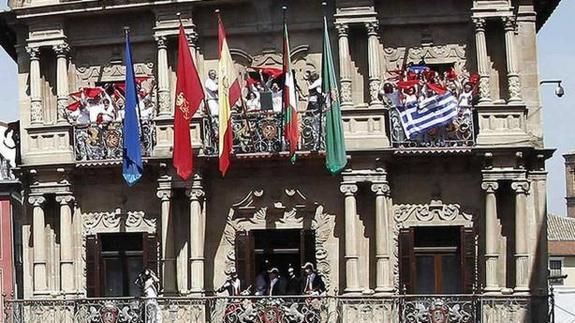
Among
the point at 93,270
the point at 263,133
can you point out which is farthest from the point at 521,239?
the point at 93,270

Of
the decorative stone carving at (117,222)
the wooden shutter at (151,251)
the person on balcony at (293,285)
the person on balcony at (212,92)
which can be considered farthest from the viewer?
the decorative stone carving at (117,222)

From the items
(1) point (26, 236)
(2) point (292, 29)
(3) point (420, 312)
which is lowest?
(3) point (420, 312)

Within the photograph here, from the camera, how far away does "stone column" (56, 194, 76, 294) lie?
112ft

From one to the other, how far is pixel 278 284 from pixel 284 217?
71.4 inches

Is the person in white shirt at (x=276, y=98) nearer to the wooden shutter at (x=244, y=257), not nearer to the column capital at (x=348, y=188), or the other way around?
the column capital at (x=348, y=188)

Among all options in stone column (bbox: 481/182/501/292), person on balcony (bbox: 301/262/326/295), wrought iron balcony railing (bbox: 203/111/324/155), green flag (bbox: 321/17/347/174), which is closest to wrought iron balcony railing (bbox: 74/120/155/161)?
wrought iron balcony railing (bbox: 203/111/324/155)

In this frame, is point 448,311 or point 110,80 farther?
point 110,80

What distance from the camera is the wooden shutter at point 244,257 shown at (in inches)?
1319

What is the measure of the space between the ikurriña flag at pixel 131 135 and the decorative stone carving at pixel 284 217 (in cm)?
295

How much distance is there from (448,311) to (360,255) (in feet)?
8.98

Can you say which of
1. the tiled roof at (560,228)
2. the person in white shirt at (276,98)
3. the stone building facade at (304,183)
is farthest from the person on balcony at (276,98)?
the tiled roof at (560,228)

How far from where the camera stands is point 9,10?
35.2 m

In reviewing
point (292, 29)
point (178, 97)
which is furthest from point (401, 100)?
point (178, 97)

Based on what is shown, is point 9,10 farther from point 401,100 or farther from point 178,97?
point 401,100
